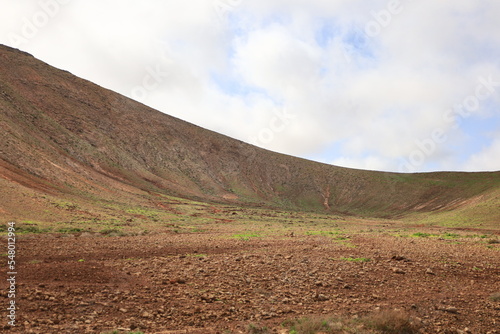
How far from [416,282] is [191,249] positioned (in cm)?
1106

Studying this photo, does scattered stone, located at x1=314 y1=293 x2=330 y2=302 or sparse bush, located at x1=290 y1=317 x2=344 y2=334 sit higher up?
scattered stone, located at x1=314 y1=293 x2=330 y2=302

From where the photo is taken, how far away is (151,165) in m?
Result: 91.3

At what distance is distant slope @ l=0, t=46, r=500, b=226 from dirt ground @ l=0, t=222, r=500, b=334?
73.0 ft

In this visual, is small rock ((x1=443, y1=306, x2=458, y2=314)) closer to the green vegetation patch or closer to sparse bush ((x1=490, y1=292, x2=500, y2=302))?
sparse bush ((x1=490, y1=292, x2=500, y2=302))

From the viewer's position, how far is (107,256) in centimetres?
1598

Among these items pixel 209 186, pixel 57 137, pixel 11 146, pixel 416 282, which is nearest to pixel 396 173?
pixel 209 186

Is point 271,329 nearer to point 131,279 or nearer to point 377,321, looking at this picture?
point 377,321

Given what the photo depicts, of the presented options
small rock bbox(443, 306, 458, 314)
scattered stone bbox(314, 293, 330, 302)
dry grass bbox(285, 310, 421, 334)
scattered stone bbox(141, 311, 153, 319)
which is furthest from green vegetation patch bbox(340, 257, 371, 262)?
scattered stone bbox(141, 311, 153, 319)

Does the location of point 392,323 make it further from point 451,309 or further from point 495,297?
point 495,297

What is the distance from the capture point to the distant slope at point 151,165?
56019 millimetres

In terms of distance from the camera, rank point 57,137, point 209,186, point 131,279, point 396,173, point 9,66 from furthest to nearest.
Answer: point 396,173
point 209,186
point 9,66
point 57,137
point 131,279

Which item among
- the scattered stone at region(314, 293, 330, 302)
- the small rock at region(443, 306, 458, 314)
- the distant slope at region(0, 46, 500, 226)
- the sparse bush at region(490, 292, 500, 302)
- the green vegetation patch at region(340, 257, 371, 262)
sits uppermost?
the distant slope at region(0, 46, 500, 226)

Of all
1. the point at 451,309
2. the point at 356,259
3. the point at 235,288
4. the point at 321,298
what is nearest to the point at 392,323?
the point at 321,298

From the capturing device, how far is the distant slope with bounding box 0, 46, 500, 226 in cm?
5602
